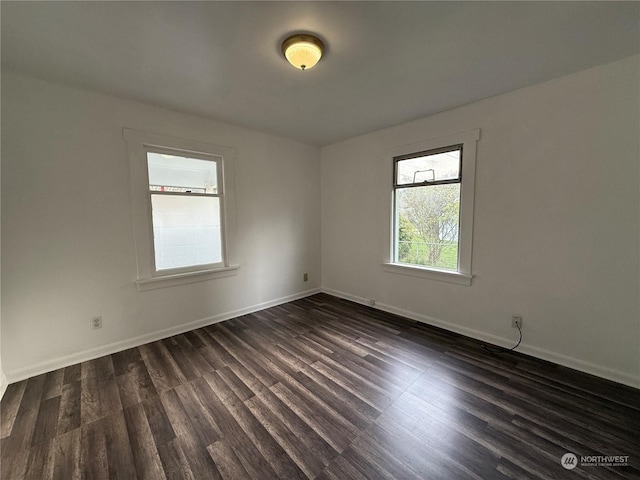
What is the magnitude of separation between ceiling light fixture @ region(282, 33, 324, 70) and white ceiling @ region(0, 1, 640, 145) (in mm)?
49

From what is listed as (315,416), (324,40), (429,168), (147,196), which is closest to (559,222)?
(429,168)

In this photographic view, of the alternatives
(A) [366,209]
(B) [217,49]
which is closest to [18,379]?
(B) [217,49]

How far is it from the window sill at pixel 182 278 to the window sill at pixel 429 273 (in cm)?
217

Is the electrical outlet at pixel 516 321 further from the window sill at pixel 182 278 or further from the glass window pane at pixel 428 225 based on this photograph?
the window sill at pixel 182 278

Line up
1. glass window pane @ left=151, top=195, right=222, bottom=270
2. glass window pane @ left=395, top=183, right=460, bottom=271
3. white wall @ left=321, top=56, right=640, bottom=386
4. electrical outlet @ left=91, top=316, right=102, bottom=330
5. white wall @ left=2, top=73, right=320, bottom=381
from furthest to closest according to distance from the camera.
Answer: glass window pane @ left=395, top=183, right=460, bottom=271 < glass window pane @ left=151, top=195, right=222, bottom=270 < electrical outlet @ left=91, top=316, right=102, bottom=330 < white wall @ left=2, top=73, right=320, bottom=381 < white wall @ left=321, top=56, right=640, bottom=386

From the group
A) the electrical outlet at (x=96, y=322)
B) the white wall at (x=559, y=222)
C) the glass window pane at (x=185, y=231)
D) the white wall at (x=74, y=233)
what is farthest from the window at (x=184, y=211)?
the white wall at (x=559, y=222)

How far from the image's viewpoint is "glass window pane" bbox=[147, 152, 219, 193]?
2.83m

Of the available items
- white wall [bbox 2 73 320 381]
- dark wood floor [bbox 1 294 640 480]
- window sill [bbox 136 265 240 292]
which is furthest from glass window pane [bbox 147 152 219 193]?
dark wood floor [bbox 1 294 640 480]

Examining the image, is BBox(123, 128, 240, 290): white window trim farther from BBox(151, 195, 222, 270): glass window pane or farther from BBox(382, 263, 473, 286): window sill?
BBox(382, 263, 473, 286): window sill

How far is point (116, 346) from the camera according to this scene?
8.60ft

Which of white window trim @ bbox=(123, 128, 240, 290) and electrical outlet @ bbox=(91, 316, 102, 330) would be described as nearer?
electrical outlet @ bbox=(91, 316, 102, 330)

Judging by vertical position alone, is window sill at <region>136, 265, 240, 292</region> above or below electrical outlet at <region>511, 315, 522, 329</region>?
above

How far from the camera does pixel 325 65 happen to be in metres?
2.03

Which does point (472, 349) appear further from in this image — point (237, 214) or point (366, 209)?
point (237, 214)
